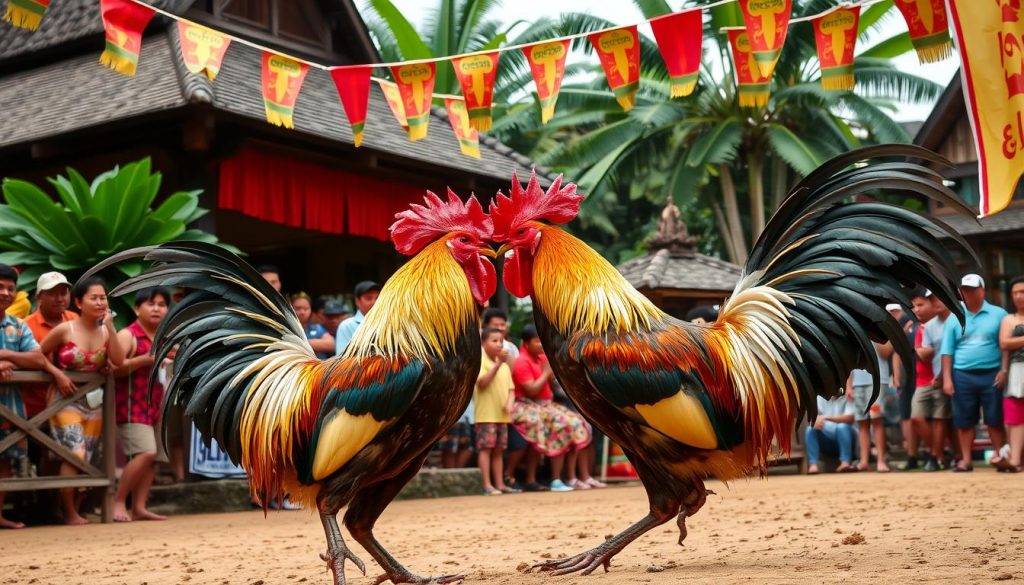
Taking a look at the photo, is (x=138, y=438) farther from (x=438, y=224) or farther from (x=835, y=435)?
(x=835, y=435)

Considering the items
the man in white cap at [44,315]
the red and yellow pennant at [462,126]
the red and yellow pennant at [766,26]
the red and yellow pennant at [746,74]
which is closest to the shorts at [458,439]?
the red and yellow pennant at [462,126]

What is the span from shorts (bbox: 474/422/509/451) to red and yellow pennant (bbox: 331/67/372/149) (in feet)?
11.7

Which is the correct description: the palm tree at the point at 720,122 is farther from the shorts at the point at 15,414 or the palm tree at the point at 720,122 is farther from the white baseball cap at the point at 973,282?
the shorts at the point at 15,414

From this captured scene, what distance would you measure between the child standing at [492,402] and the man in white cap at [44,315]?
4.38 m

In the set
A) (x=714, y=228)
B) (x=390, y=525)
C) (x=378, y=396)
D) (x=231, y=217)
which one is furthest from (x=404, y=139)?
(x=714, y=228)

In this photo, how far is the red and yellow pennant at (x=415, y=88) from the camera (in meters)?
10.5

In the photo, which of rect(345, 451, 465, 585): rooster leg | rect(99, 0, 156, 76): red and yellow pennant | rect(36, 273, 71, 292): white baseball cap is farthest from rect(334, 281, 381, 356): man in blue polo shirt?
rect(345, 451, 465, 585): rooster leg

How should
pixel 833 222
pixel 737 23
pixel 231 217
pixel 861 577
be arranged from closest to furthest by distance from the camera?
pixel 861 577
pixel 833 222
pixel 231 217
pixel 737 23

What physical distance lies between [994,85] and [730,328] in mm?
1613

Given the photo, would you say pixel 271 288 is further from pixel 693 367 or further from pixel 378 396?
pixel 693 367

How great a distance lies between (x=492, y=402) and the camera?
12266mm

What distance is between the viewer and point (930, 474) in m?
12.6

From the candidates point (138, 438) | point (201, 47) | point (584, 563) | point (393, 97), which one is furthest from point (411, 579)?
point (393, 97)

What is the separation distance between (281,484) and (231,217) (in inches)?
477
